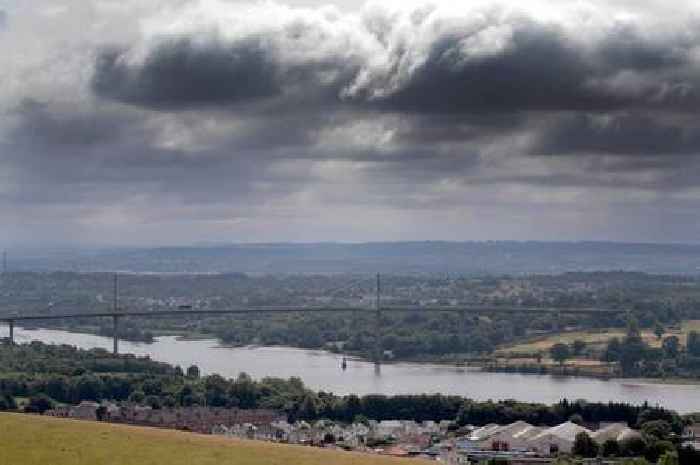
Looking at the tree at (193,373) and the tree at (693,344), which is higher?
the tree at (693,344)

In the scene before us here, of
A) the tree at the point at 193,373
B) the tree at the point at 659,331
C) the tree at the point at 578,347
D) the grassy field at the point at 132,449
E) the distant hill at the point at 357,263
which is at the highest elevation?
the distant hill at the point at 357,263

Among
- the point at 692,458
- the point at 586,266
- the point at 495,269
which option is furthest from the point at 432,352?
the point at 586,266

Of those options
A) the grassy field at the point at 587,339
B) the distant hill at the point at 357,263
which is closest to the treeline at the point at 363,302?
the grassy field at the point at 587,339

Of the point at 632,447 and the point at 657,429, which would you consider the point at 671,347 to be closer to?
the point at 657,429

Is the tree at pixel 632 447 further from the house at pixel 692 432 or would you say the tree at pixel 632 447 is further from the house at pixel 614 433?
the house at pixel 692 432

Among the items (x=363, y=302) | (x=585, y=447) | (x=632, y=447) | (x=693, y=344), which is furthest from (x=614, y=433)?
(x=363, y=302)

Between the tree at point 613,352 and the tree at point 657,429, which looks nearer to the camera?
A: the tree at point 657,429

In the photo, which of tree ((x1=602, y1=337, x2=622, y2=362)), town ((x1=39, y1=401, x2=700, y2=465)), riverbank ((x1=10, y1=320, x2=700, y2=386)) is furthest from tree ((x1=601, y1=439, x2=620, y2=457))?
tree ((x1=602, y1=337, x2=622, y2=362))
